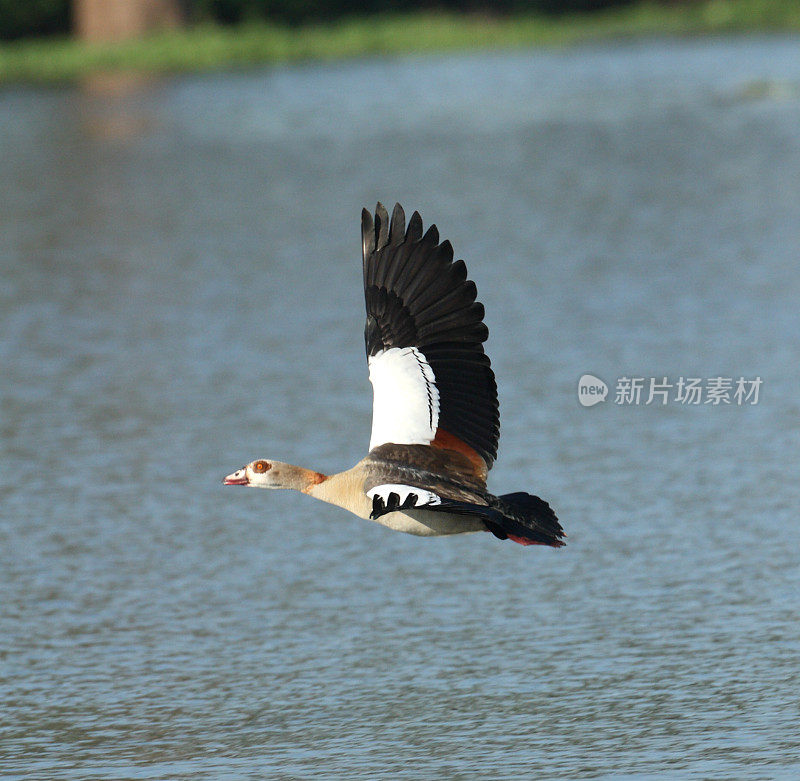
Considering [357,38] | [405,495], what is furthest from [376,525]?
[357,38]

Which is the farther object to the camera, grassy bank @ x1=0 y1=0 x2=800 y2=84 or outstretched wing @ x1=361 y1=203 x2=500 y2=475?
grassy bank @ x1=0 y1=0 x2=800 y2=84

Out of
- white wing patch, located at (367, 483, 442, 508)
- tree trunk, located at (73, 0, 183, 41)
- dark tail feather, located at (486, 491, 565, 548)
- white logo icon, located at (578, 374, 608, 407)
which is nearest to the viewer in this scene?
dark tail feather, located at (486, 491, 565, 548)

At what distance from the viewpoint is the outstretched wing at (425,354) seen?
9328 millimetres

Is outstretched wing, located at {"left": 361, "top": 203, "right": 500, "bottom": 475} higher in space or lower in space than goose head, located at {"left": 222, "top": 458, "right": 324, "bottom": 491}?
higher

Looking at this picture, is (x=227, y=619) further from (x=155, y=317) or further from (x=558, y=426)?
(x=155, y=317)

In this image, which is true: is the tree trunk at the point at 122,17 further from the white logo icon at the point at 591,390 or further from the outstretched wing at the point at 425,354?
the outstretched wing at the point at 425,354

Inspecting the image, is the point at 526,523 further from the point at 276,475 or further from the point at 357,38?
the point at 357,38

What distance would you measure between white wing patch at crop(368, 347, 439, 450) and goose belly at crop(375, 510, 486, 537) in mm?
397

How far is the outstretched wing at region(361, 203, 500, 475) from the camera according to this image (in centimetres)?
933

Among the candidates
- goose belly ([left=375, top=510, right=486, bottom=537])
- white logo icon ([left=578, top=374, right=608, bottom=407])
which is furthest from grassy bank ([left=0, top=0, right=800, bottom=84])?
goose belly ([left=375, top=510, right=486, bottom=537])

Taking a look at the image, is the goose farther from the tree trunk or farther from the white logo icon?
the tree trunk

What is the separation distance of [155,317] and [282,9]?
42417 mm

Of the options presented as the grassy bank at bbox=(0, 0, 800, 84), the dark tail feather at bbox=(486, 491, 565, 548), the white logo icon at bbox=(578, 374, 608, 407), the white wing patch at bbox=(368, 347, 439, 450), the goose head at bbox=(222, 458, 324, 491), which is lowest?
the dark tail feather at bbox=(486, 491, 565, 548)

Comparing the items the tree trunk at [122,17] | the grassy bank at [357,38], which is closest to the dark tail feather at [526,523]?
the grassy bank at [357,38]
